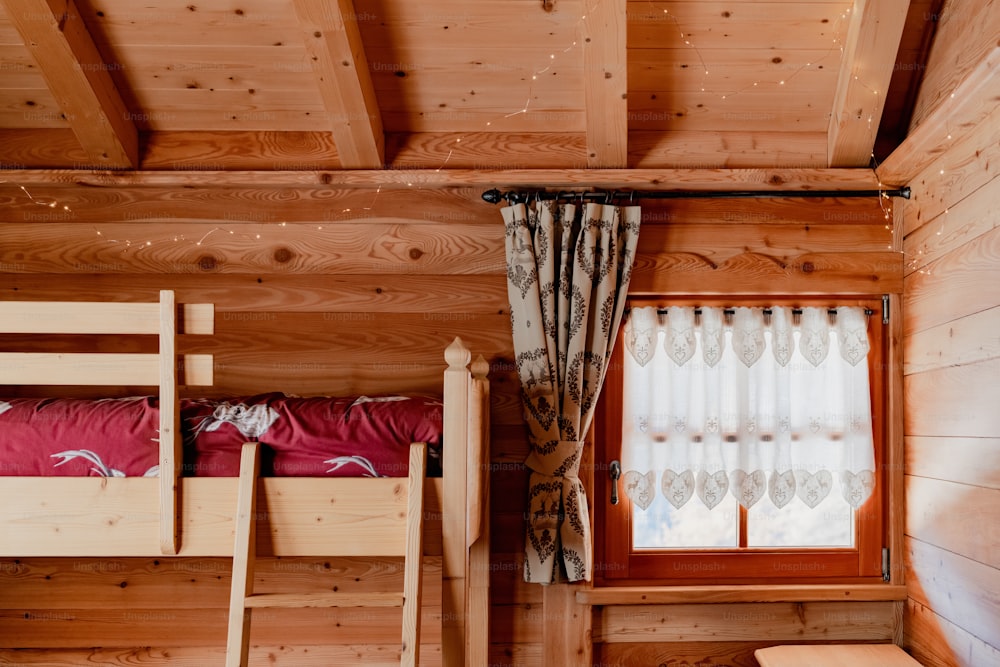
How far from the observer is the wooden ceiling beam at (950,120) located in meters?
1.97

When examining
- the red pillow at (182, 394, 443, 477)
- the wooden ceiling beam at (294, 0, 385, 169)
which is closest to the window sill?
the red pillow at (182, 394, 443, 477)

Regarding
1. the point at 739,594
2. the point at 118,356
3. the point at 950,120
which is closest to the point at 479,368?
the point at 118,356

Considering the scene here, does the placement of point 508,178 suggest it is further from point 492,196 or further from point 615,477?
point 615,477

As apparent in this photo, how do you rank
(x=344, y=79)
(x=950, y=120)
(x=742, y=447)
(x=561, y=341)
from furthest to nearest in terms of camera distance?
(x=742, y=447) → (x=561, y=341) → (x=344, y=79) → (x=950, y=120)

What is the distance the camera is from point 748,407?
2.79 m

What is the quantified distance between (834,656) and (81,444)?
7.74ft

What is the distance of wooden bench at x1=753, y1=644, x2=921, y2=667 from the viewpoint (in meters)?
2.48

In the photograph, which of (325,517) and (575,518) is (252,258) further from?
(575,518)

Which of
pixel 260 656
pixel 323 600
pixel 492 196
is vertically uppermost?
pixel 492 196

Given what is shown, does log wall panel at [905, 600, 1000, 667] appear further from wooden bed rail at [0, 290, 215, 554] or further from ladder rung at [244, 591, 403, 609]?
wooden bed rail at [0, 290, 215, 554]

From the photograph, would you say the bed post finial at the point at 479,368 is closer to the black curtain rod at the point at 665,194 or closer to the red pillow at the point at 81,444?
the black curtain rod at the point at 665,194

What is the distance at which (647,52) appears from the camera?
2.52 meters

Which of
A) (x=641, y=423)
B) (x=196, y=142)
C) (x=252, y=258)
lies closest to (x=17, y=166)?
(x=196, y=142)

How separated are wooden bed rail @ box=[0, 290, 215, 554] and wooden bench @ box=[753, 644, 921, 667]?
197cm
